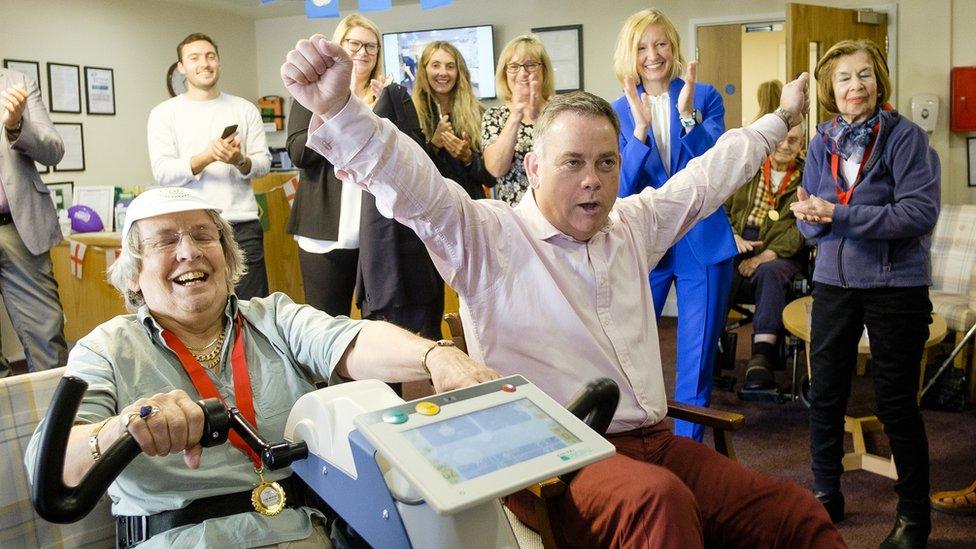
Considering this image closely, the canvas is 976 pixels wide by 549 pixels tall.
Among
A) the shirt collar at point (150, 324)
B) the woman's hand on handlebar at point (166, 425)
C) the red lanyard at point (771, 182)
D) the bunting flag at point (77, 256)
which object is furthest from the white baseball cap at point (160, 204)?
the bunting flag at point (77, 256)

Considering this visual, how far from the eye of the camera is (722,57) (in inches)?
248

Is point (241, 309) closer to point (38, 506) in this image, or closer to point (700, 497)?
point (38, 506)

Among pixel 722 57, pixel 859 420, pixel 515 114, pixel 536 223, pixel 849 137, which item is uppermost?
pixel 722 57

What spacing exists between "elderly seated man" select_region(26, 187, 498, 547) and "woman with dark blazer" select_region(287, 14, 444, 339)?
3.04 ft

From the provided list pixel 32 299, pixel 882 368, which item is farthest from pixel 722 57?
pixel 32 299

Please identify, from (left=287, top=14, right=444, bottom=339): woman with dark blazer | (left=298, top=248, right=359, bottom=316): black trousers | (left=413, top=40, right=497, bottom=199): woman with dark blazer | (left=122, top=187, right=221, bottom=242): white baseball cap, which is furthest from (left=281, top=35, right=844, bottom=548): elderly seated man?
(left=298, top=248, right=359, bottom=316): black trousers

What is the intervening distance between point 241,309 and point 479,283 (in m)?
0.48

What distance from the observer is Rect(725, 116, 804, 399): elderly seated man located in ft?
13.4

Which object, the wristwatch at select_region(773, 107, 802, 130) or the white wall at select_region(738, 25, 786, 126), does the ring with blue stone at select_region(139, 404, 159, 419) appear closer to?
the wristwatch at select_region(773, 107, 802, 130)

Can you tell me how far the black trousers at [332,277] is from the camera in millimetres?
2887

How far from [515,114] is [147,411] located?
1983mm

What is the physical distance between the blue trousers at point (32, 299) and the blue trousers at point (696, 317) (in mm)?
2448

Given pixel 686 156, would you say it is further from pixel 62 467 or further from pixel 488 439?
pixel 62 467

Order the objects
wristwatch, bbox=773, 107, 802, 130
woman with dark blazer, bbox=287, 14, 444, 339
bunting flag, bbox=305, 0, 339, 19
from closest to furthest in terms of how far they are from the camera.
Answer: wristwatch, bbox=773, 107, 802, 130 → woman with dark blazer, bbox=287, 14, 444, 339 → bunting flag, bbox=305, 0, 339, 19
